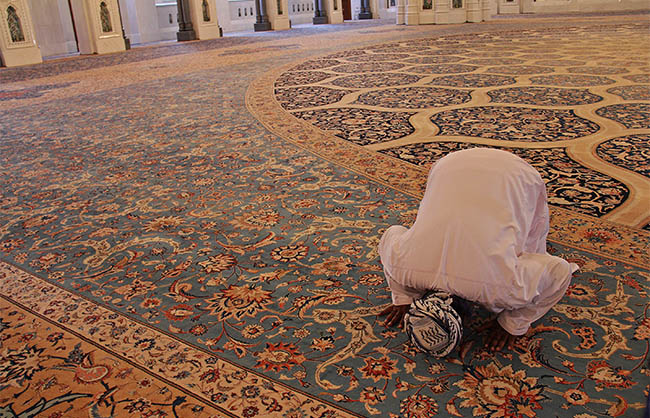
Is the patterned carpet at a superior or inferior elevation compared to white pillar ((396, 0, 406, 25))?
inferior

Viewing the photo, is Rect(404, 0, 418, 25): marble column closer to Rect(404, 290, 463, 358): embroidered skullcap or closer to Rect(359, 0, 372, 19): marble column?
Rect(359, 0, 372, 19): marble column

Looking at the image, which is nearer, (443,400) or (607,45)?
(443,400)

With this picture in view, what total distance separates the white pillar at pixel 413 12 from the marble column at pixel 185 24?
6.48 meters

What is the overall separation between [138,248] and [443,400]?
1453mm

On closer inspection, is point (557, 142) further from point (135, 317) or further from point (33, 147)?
point (33, 147)

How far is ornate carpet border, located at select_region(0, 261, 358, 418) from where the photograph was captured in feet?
4.34

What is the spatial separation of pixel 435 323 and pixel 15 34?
11953mm

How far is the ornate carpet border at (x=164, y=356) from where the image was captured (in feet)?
4.34

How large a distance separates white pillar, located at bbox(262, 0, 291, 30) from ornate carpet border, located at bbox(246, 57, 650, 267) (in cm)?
1358

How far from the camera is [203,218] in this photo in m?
2.51

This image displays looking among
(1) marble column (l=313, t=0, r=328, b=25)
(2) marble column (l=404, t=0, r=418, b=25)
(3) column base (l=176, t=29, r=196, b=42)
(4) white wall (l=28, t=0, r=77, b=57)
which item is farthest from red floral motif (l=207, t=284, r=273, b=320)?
(1) marble column (l=313, t=0, r=328, b=25)

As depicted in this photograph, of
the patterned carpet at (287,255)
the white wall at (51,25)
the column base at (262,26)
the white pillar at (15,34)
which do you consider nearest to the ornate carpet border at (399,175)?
the patterned carpet at (287,255)

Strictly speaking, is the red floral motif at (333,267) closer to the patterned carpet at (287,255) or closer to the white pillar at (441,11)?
the patterned carpet at (287,255)

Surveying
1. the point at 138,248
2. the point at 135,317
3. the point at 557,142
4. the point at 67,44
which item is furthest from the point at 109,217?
the point at 67,44
